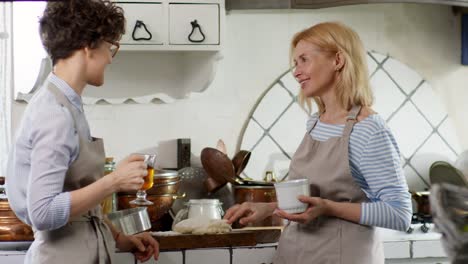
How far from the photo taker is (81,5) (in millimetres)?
2002

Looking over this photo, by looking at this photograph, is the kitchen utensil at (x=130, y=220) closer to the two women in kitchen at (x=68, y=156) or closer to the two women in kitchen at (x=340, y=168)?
the two women in kitchen at (x=340, y=168)

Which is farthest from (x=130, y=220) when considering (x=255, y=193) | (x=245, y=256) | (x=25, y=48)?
(x=25, y=48)

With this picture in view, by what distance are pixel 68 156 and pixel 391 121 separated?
2678mm

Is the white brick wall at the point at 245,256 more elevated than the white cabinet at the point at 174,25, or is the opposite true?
the white cabinet at the point at 174,25

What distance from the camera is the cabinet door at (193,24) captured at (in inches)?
146

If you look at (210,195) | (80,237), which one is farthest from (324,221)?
(210,195)

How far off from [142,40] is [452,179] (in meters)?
1.77

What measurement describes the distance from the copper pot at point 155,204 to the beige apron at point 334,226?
113 centimetres

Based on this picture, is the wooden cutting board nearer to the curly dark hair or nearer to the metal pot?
the curly dark hair

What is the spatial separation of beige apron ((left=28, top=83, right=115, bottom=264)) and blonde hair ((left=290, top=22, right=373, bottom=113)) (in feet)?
2.48

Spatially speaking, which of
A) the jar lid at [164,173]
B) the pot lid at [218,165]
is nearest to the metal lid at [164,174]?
the jar lid at [164,173]

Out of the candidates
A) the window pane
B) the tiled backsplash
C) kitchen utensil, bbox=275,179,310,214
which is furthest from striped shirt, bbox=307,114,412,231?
the window pane

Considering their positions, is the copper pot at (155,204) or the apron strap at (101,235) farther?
the copper pot at (155,204)

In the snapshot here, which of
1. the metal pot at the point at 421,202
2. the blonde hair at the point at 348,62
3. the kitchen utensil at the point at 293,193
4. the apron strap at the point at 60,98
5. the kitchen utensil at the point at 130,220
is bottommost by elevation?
the metal pot at the point at 421,202
